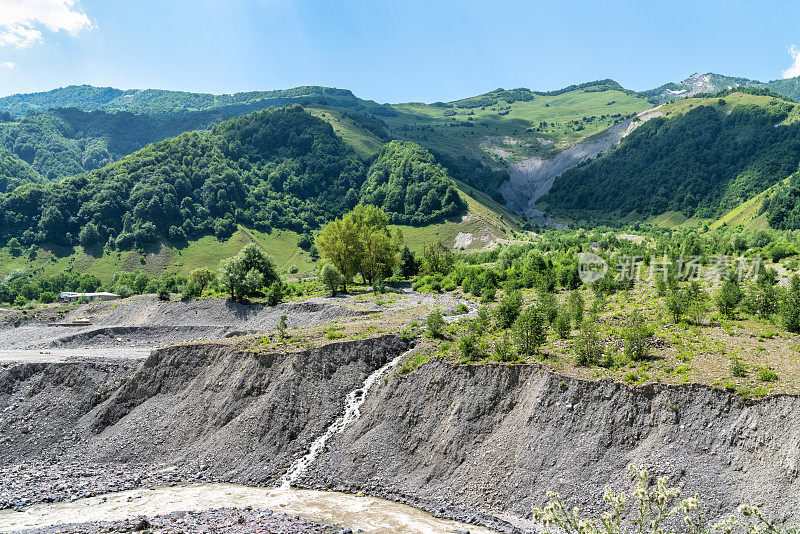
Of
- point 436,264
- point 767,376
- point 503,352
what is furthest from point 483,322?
point 436,264

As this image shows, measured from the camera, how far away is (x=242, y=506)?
29.7 metres

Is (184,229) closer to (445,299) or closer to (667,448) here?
(445,299)

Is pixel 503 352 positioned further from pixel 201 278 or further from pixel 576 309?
pixel 201 278

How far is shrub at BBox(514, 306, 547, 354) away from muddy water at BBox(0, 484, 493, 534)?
13.9 m

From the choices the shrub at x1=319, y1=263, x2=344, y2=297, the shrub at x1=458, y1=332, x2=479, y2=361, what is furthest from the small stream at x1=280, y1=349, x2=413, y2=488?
the shrub at x1=319, y1=263, x2=344, y2=297

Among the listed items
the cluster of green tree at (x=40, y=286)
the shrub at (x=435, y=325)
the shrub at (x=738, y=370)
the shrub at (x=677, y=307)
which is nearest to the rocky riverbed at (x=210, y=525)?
the shrub at (x=435, y=325)

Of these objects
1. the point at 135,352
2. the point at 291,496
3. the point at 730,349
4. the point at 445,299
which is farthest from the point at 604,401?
the point at 135,352

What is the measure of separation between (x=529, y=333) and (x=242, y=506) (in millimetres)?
22932

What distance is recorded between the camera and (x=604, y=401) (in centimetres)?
2941

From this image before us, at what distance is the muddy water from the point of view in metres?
27.4

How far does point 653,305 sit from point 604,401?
21.3 metres

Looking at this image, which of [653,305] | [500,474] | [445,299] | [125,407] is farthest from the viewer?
[445,299]

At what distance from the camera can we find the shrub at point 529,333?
3662cm

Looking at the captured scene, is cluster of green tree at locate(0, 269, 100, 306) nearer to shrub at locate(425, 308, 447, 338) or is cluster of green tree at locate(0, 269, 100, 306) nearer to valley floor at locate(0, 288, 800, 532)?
valley floor at locate(0, 288, 800, 532)
